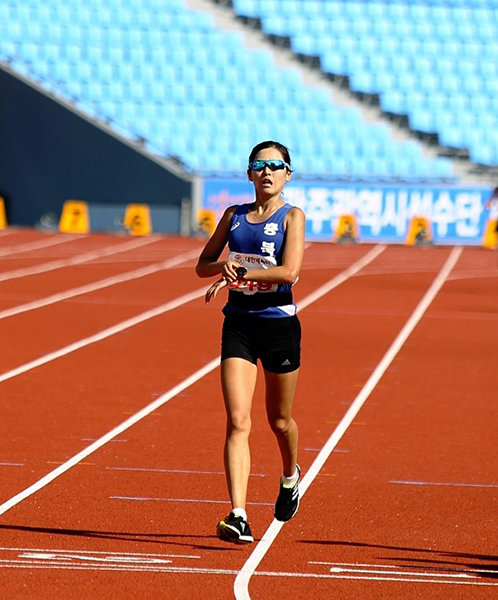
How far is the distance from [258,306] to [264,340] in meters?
0.15

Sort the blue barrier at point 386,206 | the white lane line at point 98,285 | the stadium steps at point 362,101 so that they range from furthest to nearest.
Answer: the stadium steps at point 362,101 → the blue barrier at point 386,206 → the white lane line at point 98,285

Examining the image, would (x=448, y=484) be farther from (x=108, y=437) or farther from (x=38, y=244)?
(x=38, y=244)

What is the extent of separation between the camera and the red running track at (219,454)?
19.0ft

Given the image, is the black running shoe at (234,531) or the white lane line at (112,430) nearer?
the black running shoe at (234,531)

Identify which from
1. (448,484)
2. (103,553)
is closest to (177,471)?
(448,484)

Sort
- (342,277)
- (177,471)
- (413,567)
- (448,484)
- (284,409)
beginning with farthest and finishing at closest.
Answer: (342,277), (177,471), (448,484), (284,409), (413,567)

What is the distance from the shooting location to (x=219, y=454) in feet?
28.2

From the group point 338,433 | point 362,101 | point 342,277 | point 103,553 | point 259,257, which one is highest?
point 362,101

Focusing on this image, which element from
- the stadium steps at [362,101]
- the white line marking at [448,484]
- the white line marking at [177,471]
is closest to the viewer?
the white line marking at [448,484]

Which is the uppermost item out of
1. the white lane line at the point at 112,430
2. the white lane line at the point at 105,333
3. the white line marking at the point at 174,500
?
A: the white line marking at the point at 174,500

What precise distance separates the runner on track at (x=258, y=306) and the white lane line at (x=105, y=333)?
5.28 meters

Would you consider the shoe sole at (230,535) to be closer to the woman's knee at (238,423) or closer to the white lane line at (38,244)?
the woman's knee at (238,423)

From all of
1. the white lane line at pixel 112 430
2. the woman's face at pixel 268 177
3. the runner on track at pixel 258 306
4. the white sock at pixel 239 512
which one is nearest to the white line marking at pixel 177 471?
the white lane line at pixel 112 430

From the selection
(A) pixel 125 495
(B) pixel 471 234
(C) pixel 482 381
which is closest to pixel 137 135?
(B) pixel 471 234
